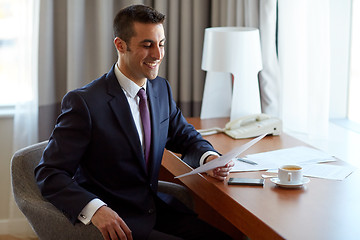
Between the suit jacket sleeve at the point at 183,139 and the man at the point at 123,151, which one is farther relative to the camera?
the suit jacket sleeve at the point at 183,139

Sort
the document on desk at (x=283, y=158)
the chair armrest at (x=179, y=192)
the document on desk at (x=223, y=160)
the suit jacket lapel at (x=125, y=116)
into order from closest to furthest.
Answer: the document on desk at (x=223, y=160) → the suit jacket lapel at (x=125, y=116) → the document on desk at (x=283, y=158) → the chair armrest at (x=179, y=192)

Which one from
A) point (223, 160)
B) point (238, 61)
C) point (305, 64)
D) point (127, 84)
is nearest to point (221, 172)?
point (223, 160)

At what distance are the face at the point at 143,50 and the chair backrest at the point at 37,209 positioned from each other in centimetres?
51

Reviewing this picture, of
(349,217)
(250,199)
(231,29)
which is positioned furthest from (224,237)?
(231,29)

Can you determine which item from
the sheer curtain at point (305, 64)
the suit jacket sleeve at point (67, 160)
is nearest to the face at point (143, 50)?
the suit jacket sleeve at point (67, 160)

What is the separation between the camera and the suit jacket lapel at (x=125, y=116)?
211 cm

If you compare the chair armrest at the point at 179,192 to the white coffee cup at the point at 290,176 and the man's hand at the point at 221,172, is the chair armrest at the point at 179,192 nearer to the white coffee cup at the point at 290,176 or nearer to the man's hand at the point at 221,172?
the man's hand at the point at 221,172

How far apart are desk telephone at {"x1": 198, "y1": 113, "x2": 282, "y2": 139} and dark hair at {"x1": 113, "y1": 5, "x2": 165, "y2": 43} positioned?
0.81 m

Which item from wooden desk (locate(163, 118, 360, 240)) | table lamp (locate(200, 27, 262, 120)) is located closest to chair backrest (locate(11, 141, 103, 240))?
wooden desk (locate(163, 118, 360, 240))

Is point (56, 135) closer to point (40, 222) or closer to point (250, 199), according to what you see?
point (40, 222)

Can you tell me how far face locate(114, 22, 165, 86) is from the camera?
2.12 m

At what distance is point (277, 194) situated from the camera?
6.43ft

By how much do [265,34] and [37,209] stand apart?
172cm

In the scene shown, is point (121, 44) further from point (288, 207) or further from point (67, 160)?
point (288, 207)
